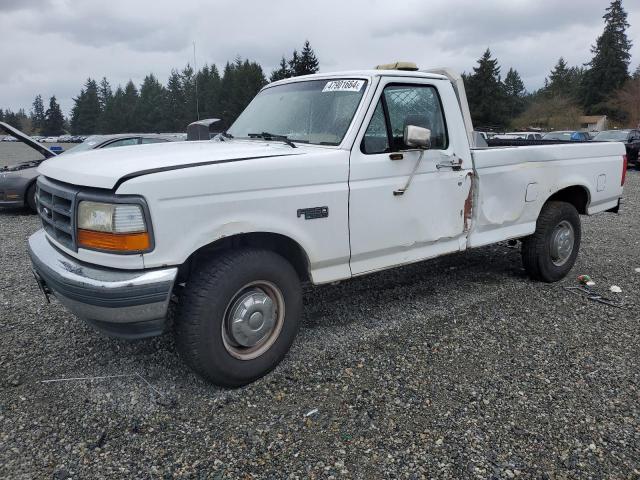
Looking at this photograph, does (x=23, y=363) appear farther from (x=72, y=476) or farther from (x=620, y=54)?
(x=620, y=54)

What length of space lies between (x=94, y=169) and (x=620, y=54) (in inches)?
3027

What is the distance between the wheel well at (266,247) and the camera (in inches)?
122

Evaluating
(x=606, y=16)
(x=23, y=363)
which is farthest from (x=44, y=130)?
(x=23, y=363)

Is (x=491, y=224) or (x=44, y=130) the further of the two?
(x=44, y=130)

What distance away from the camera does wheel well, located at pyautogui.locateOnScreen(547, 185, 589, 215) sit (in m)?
5.38

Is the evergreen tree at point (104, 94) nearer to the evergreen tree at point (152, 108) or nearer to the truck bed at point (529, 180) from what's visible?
the evergreen tree at point (152, 108)

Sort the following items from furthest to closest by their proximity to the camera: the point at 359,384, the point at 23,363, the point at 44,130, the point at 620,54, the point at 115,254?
the point at 44,130, the point at 620,54, the point at 23,363, the point at 359,384, the point at 115,254

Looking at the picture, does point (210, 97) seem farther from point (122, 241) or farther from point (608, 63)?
point (122, 241)

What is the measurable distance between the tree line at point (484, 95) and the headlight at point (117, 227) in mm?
42463

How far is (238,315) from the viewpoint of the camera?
10.2 feet

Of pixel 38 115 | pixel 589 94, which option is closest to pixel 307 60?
pixel 589 94

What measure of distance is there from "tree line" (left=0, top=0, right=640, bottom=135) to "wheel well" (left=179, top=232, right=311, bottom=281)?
42.1 metres

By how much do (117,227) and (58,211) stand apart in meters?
0.64

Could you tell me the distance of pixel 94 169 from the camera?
2.87 metres
